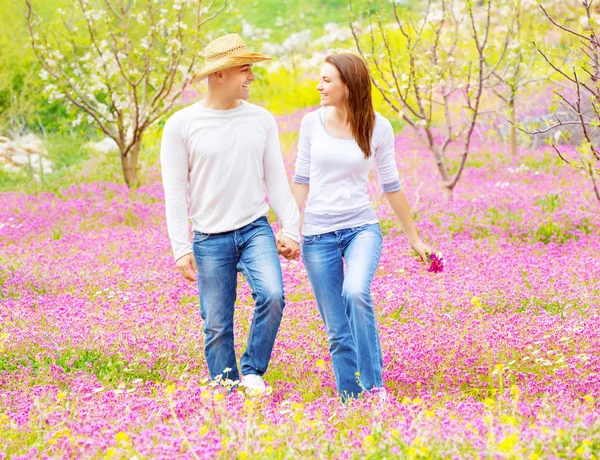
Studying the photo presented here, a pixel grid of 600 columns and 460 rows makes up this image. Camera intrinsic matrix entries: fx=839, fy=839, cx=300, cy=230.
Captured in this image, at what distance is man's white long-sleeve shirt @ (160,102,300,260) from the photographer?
15.8ft

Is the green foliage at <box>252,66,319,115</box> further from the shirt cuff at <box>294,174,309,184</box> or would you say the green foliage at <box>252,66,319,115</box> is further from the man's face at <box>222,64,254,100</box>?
the man's face at <box>222,64,254,100</box>

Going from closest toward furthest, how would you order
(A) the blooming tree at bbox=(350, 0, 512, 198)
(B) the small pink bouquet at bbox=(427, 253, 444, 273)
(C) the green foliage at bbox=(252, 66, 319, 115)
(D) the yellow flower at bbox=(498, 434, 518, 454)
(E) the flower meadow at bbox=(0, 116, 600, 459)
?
(D) the yellow flower at bbox=(498, 434, 518, 454), (E) the flower meadow at bbox=(0, 116, 600, 459), (B) the small pink bouquet at bbox=(427, 253, 444, 273), (A) the blooming tree at bbox=(350, 0, 512, 198), (C) the green foliage at bbox=(252, 66, 319, 115)

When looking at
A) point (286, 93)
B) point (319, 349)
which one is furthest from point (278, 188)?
point (286, 93)

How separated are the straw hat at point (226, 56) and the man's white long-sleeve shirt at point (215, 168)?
239 millimetres

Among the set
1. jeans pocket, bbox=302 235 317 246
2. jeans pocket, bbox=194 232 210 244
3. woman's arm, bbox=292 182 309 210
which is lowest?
jeans pocket, bbox=302 235 317 246

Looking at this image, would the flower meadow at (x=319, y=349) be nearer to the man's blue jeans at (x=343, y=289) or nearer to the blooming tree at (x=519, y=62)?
the man's blue jeans at (x=343, y=289)

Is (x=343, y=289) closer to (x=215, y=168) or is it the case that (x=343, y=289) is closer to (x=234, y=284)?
(x=234, y=284)

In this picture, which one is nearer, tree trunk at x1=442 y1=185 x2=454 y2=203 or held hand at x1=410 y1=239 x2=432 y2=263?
held hand at x1=410 y1=239 x2=432 y2=263

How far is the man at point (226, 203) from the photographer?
4.80 meters

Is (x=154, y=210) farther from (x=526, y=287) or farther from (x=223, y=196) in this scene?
(x=223, y=196)

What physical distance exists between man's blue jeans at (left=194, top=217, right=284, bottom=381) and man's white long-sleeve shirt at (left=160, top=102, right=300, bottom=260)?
0.08m

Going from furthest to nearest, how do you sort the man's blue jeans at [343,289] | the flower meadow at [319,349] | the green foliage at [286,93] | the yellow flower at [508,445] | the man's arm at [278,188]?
the green foliage at [286,93], the man's arm at [278,188], the man's blue jeans at [343,289], the flower meadow at [319,349], the yellow flower at [508,445]

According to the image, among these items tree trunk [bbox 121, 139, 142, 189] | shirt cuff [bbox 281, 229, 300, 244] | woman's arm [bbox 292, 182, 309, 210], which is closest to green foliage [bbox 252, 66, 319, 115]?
tree trunk [bbox 121, 139, 142, 189]

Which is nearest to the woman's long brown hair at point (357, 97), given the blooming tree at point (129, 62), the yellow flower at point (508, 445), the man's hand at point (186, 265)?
the man's hand at point (186, 265)
